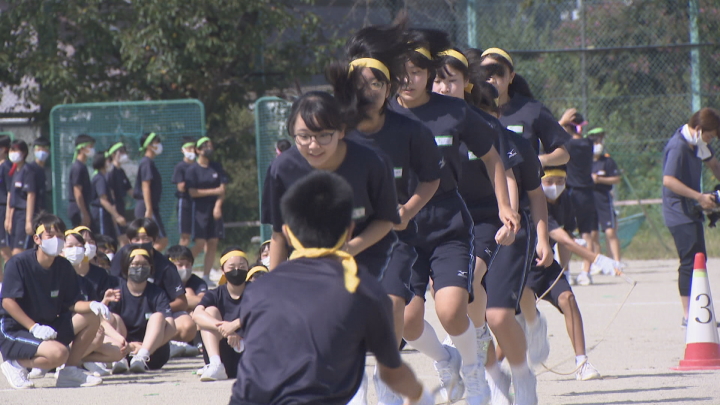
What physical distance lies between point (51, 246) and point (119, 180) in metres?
6.68

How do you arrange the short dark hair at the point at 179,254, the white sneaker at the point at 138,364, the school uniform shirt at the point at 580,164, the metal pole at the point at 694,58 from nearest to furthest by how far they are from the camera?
the white sneaker at the point at 138,364, the short dark hair at the point at 179,254, the school uniform shirt at the point at 580,164, the metal pole at the point at 694,58

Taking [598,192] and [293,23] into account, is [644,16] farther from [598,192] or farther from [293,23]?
[293,23]

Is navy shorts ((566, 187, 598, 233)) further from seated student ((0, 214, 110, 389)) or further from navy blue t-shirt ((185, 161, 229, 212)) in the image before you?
seated student ((0, 214, 110, 389))

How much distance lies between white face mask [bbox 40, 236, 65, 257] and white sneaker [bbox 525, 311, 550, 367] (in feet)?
10.7

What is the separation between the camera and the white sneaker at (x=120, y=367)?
7.95 metres

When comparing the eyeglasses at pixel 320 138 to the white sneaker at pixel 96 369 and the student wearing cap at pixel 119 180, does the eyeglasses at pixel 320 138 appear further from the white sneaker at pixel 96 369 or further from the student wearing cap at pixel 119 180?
the student wearing cap at pixel 119 180

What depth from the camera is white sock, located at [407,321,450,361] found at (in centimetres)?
523

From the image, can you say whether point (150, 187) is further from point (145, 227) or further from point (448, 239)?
point (448, 239)

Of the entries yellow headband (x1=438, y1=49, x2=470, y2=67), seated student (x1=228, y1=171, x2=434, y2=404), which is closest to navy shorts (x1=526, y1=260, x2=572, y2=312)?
yellow headband (x1=438, y1=49, x2=470, y2=67)

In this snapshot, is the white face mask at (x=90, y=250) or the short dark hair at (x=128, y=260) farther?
the white face mask at (x=90, y=250)

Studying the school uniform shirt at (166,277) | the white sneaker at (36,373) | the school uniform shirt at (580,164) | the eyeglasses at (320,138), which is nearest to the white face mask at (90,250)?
the school uniform shirt at (166,277)

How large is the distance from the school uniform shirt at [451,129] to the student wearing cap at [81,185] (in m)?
9.05

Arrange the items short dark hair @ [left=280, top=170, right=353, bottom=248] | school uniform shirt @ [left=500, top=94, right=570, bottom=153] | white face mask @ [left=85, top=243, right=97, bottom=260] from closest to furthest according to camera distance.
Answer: short dark hair @ [left=280, top=170, right=353, bottom=248] < school uniform shirt @ [left=500, top=94, right=570, bottom=153] < white face mask @ [left=85, top=243, right=97, bottom=260]

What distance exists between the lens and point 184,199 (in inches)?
Result: 563
